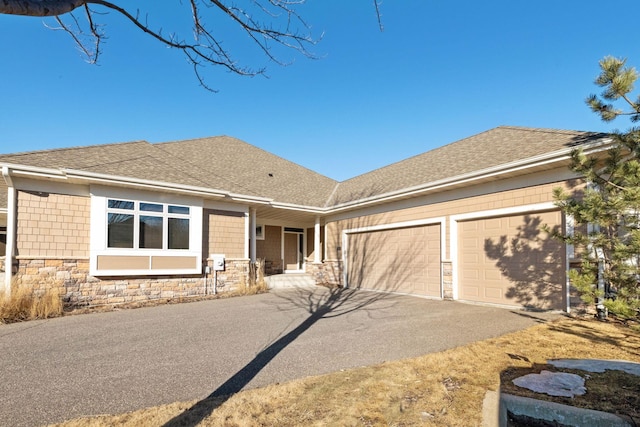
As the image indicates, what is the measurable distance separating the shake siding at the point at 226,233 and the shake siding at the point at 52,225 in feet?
11.3

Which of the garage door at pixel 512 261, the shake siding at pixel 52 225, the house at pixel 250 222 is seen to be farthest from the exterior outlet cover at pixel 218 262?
the garage door at pixel 512 261

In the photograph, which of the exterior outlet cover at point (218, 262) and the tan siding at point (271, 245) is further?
the tan siding at point (271, 245)

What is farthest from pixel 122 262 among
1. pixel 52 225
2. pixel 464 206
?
pixel 464 206

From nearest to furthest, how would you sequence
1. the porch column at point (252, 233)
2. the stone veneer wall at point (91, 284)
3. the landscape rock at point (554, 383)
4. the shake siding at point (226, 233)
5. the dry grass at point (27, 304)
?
the landscape rock at point (554, 383), the dry grass at point (27, 304), the stone veneer wall at point (91, 284), the shake siding at point (226, 233), the porch column at point (252, 233)

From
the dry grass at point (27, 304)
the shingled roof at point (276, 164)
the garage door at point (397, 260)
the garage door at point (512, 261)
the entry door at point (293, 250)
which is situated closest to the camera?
the dry grass at point (27, 304)

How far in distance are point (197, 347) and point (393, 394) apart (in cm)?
339

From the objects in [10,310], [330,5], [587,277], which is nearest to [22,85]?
[10,310]

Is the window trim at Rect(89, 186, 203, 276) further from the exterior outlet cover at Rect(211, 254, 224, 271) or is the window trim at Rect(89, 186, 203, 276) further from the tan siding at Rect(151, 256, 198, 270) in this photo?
the exterior outlet cover at Rect(211, 254, 224, 271)

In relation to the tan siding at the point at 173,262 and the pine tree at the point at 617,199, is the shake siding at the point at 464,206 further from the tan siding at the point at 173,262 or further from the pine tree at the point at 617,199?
the tan siding at the point at 173,262

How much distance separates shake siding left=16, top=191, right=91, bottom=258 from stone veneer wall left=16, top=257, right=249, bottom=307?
0.88ft

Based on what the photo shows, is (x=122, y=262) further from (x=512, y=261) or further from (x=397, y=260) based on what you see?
(x=512, y=261)

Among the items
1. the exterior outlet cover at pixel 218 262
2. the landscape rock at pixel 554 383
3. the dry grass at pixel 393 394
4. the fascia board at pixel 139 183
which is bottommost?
the dry grass at pixel 393 394

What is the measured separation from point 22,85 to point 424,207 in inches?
403

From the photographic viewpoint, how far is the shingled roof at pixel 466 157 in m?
8.27
